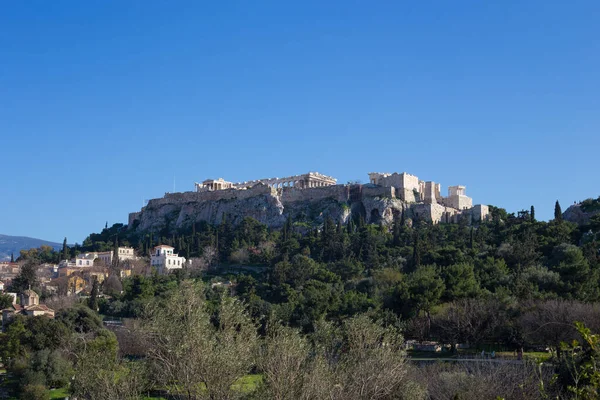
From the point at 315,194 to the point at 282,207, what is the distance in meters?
4.62

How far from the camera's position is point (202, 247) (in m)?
84.2

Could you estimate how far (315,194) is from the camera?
96.1 meters

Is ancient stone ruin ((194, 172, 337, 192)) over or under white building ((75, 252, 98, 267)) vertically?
over

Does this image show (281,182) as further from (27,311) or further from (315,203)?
(27,311)

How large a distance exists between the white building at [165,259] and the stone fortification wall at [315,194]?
19.7m

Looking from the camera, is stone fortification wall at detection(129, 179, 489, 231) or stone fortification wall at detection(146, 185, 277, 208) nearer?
stone fortification wall at detection(129, 179, 489, 231)


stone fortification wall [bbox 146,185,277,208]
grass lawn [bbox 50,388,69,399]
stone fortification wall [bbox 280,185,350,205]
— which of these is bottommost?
grass lawn [bbox 50,388,69,399]

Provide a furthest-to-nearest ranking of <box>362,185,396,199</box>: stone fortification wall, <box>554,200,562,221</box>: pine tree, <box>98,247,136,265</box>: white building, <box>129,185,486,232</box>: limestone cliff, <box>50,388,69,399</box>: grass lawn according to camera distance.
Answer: <box>362,185,396,199</box>: stone fortification wall
<box>129,185,486,232</box>: limestone cliff
<box>98,247,136,265</box>: white building
<box>554,200,562,221</box>: pine tree
<box>50,388,69,399</box>: grass lawn

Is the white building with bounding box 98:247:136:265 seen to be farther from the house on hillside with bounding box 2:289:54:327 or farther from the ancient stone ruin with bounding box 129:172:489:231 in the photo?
the house on hillside with bounding box 2:289:54:327

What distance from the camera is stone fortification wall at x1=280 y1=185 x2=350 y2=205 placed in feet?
307

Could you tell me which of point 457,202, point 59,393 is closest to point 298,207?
point 457,202

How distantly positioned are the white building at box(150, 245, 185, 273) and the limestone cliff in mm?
14521

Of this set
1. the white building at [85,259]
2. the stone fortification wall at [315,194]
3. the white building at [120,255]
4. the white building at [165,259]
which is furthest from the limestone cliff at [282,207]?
the white building at [85,259]

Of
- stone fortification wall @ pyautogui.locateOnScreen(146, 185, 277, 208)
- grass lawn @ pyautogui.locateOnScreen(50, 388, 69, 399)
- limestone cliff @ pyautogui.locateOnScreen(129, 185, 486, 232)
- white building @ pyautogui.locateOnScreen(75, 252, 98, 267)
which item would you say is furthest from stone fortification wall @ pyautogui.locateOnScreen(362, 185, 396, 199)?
grass lawn @ pyautogui.locateOnScreen(50, 388, 69, 399)
